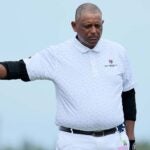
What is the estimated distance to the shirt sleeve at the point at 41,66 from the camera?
316 inches

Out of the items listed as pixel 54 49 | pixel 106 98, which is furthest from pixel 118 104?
pixel 54 49

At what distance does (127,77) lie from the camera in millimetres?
8297

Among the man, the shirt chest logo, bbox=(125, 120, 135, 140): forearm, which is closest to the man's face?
the man

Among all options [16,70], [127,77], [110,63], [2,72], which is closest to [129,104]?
[127,77]

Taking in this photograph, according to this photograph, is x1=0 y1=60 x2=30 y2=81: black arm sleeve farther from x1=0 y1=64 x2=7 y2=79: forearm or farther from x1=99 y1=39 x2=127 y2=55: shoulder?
x1=99 y1=39 x2=127 y2=55: shoulder

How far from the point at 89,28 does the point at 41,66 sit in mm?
458

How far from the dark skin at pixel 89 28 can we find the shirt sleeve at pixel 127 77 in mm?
321

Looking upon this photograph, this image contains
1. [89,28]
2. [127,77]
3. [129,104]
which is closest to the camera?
[89,28]

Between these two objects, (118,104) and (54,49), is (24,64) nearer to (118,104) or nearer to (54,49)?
(54,49)

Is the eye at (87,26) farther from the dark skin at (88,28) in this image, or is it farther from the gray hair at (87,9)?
the gray hair at (87,9)

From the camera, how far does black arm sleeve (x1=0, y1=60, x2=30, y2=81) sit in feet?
26.2

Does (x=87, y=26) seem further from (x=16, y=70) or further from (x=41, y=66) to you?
(x=16, y=70)

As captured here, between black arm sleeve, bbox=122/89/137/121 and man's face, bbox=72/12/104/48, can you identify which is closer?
man's face, bbox=72/12/104/48

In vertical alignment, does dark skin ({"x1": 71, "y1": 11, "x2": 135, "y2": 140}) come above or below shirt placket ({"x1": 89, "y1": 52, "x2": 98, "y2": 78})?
above
